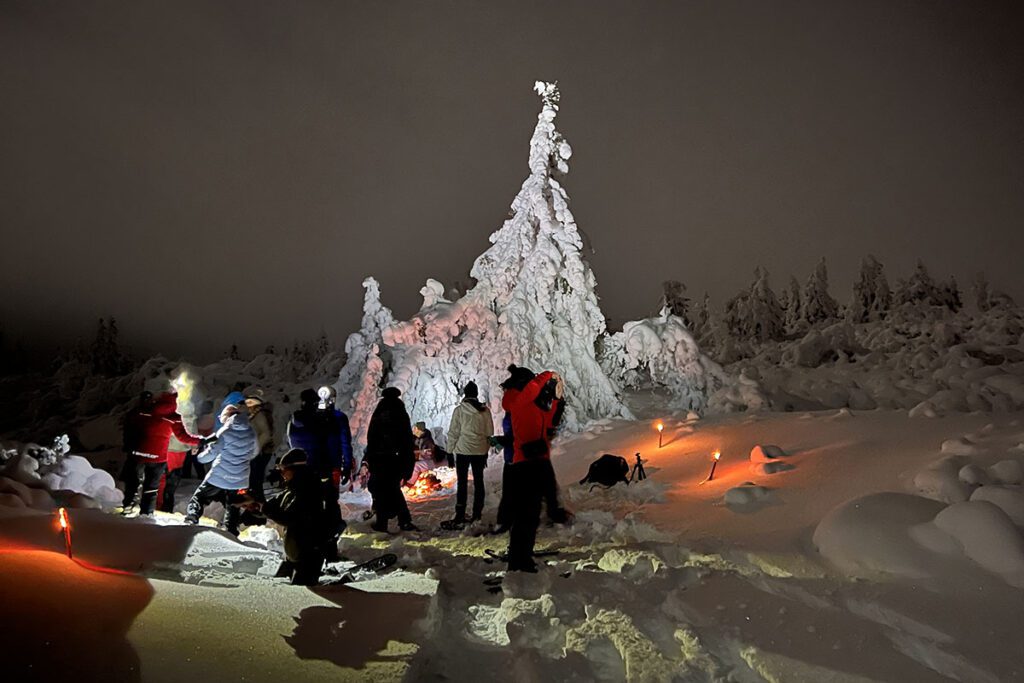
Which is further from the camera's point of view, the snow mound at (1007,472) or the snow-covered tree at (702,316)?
the snow-covered tree at (702,316)

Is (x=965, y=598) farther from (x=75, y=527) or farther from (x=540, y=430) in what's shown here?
(x=75, y=527)

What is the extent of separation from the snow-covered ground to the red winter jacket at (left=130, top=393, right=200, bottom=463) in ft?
6.39

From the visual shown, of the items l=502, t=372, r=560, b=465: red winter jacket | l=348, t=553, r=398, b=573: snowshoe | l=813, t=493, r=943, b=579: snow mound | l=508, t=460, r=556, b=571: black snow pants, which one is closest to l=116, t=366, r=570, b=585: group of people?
l=502, t=372, r=560, b=465: red winter jacket

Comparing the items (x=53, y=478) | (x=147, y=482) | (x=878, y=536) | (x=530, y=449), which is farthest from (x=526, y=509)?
(x=53, y=478)

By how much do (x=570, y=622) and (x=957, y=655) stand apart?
2.18 metres

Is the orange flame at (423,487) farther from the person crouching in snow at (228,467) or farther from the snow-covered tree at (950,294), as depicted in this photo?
the snow-covered tree at (950,294)

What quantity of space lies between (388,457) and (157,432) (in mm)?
2947

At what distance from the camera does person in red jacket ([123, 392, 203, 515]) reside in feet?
23.5

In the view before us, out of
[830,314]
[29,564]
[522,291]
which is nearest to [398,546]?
[29,564]

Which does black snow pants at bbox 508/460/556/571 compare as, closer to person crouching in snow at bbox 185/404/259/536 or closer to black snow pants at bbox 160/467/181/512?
person crouching in snow at bbox 185/404/259/536

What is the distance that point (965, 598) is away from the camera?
354cm

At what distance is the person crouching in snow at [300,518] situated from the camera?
4.57m

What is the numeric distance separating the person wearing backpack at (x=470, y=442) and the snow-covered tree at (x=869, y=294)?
55.2 meters

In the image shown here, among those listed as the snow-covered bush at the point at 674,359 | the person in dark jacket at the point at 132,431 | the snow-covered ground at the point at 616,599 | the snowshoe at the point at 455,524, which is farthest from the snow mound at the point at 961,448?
the snow-covered bush at the point at 674,359
